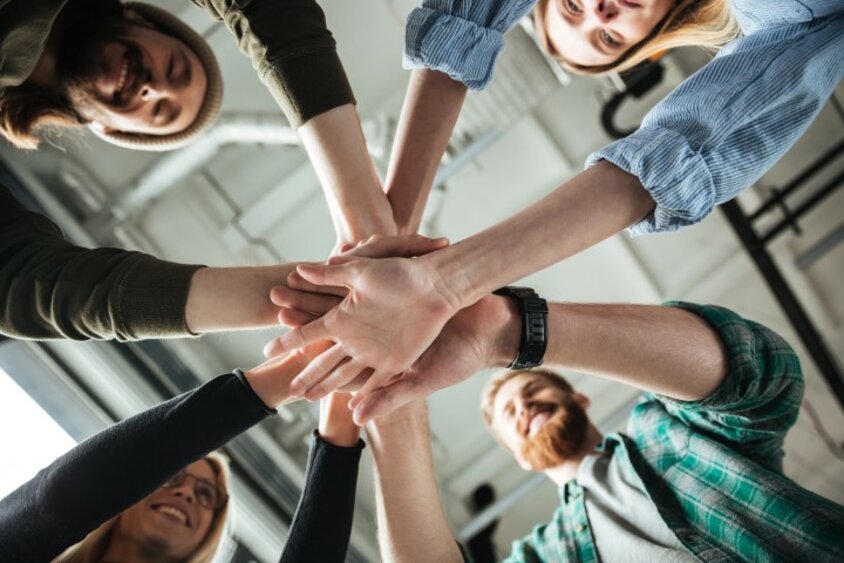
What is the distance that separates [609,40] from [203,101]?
102 cm

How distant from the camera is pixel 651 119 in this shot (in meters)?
1.01

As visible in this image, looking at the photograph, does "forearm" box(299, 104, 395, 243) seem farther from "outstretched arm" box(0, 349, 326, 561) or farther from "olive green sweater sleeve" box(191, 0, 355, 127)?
"outstretched arm" box(0, 349, 326, 561)

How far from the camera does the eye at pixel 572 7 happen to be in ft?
5.41

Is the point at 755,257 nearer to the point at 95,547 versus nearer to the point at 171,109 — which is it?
the point at 171,109

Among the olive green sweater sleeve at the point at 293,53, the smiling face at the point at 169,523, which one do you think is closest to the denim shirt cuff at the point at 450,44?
the olive green sweater sleeve at the point at 293,53

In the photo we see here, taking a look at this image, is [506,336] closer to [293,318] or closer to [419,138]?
[293,318]

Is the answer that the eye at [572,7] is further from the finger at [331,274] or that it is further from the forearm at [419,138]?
the finger at [331,274]

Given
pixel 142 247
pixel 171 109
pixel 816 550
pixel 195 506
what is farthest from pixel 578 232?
pixel 142 247

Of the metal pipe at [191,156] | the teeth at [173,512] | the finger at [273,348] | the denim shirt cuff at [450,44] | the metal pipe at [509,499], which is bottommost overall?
the metal pipe at [509,499]

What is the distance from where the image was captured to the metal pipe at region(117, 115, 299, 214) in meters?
2.35

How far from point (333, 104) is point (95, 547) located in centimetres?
125

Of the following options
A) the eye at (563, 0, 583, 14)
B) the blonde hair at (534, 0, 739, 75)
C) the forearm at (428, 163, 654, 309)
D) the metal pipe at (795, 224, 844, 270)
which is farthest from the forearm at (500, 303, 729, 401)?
the metal pipe at (795, 224, 844, 270)

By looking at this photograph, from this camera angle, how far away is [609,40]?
1.63 meters

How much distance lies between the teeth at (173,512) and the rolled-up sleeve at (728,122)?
141cm
